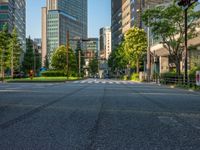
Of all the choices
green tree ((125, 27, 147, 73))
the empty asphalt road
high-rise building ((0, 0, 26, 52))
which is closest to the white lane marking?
the empty asphalt road

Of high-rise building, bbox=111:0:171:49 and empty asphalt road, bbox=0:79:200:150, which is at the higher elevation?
high-rise building, bbox=111:0:171:49

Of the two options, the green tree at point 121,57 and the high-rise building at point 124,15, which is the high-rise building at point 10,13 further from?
the green tree at point 121,57

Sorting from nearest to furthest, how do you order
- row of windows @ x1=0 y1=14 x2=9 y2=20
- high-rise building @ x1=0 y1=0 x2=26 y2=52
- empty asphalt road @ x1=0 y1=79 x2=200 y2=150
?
empty asphalt road @ x1=0 y1=79 x2=200 y2=150, row of windows @ x1=0 y1=14 x2=9 y2=20, high-rise building @ x1=0 y1=0 x2=26 y2=52

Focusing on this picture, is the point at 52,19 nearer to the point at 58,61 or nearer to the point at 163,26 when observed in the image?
the point at 58,61

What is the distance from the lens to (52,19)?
586 ft

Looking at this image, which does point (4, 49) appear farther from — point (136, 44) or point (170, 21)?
point (170, 21)

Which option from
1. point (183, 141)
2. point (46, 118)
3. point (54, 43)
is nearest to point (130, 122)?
point (46, 118)

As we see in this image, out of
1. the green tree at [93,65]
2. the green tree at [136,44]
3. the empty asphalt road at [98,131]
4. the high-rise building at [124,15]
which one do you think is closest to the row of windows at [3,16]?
the high-rise building at [124,15]

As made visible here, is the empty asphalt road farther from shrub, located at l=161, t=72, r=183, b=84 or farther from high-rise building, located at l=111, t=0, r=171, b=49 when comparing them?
high-rise building, located at l=111, t=0, r=171, b=49

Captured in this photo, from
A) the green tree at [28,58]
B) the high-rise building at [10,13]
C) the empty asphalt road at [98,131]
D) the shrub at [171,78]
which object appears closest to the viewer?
the empty asphalt road at [98,131]

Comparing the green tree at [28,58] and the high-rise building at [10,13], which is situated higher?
the high-rise building at [10,13]

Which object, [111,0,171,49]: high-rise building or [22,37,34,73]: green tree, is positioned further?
[111,0,171,49]: high-rise building

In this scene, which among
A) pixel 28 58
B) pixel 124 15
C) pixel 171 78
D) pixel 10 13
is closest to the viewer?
pixel 171 78

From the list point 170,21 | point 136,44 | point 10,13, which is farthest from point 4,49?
point 10,13
